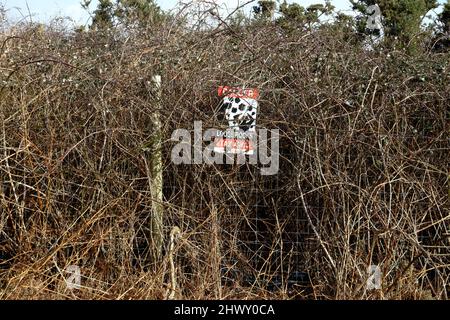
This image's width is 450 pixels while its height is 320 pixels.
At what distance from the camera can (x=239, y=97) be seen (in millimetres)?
5211

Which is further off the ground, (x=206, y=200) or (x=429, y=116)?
(x=429, y=116)

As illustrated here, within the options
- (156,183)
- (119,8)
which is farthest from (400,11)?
(156,183)

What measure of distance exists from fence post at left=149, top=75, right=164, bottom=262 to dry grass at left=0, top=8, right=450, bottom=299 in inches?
2.3

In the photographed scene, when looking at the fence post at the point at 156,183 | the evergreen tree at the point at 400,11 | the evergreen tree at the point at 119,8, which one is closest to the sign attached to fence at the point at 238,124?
the fence post at the point at 156,183

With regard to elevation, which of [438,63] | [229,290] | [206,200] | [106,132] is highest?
[438,63]

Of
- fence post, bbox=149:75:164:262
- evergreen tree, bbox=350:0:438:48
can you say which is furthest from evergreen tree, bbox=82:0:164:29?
fence post, bbox=149:75:164:262

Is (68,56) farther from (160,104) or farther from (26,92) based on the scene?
(160,104)

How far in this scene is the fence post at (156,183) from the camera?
5148 mm

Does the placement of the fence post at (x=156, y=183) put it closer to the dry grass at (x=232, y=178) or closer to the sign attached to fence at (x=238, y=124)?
the dry grass at (x=232, y=178)

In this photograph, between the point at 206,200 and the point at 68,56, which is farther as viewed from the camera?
the point at 68,56

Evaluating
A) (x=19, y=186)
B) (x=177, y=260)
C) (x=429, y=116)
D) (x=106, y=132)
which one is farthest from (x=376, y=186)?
(x=19, y=186)

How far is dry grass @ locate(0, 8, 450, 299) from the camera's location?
4992 millimetres

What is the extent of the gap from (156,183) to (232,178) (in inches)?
21.8

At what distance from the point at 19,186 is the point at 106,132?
0.77 meters
